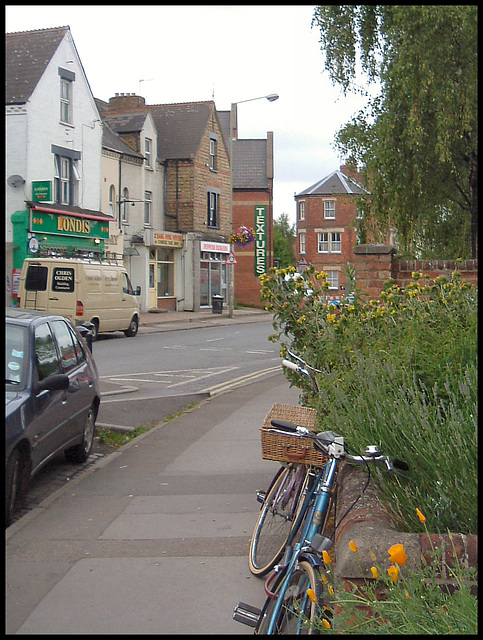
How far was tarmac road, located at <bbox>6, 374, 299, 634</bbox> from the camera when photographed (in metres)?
4.22

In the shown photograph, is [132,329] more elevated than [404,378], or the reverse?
[404,378]

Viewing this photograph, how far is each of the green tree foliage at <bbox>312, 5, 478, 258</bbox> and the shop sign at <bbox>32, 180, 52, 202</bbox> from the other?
15.1m

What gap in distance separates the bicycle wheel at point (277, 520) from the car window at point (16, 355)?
2.72 m

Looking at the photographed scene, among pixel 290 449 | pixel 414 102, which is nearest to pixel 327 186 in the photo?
pixel 414 102

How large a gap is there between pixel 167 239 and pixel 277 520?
34.9 m

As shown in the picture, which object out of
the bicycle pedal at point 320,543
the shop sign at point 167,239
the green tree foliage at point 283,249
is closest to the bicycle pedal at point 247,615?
the bicycle pedal at point 320,543

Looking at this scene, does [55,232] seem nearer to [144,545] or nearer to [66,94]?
[66,94]

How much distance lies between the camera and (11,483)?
6023 millimetres

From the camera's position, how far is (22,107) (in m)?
28.7

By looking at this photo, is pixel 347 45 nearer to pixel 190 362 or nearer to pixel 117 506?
pixel 190 362

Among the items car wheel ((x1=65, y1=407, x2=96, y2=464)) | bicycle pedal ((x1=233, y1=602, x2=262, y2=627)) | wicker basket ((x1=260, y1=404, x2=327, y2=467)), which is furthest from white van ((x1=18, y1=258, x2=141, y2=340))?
bicycle pedal ((x1=233, y1=602, x2=262, y2=627))

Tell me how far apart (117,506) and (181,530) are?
0.96 m

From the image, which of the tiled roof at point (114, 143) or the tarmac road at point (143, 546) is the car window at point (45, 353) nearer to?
the tarmac road at point (143, 546)

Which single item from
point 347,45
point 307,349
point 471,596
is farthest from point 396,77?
point 471,596
